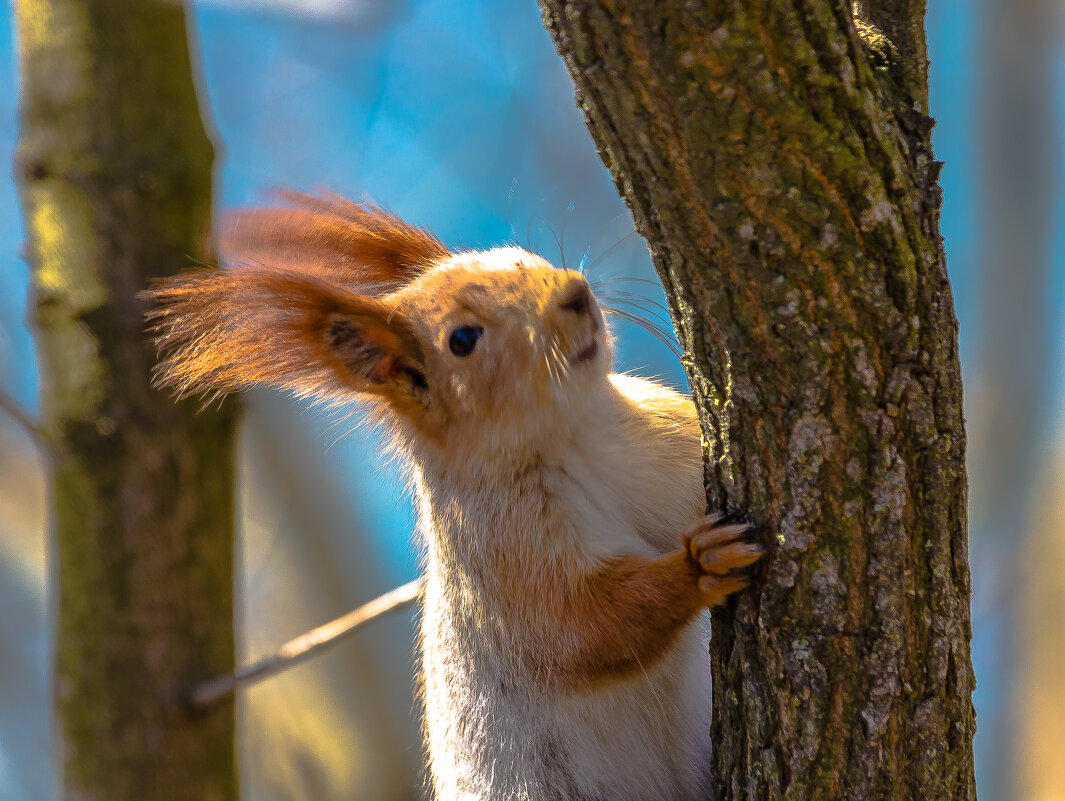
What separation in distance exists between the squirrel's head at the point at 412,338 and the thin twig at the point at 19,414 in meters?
0.38

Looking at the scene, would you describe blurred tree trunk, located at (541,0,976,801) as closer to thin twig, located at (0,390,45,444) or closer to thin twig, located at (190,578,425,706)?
thin twig, located at (190,578,425,706)

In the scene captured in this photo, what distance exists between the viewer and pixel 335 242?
2.36m

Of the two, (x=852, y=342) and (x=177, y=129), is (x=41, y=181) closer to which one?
(x=177, y=129)

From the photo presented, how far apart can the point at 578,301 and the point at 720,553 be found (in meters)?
0.77

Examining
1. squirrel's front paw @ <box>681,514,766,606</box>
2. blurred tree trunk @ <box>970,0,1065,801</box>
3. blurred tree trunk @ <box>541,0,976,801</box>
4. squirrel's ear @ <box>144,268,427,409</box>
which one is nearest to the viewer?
blurred tree trunk @ <box>541,0,976,801</box>

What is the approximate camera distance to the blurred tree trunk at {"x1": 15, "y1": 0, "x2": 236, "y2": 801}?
2336 mm

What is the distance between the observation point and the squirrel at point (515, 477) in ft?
6.24

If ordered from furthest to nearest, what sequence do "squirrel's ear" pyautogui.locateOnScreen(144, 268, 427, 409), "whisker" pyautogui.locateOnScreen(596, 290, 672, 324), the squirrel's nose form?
"whisker" pyautogui.locateOnScreen(596, 290, 672, 324), the squirrel's nose, "squirrel's ear" pyautogui.locateOnScreen(144, 268, 427, 409)

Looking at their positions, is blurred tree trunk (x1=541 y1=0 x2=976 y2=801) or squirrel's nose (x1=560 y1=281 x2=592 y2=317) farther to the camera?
squirrel's nose (x1=560 y1=281 x2=592 y2=317)

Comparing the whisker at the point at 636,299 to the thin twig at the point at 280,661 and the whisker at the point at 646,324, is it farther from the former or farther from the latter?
the thin twig at the point at 280,661

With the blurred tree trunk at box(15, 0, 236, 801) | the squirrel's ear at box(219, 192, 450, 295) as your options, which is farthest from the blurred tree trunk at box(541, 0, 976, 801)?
the blurred tree trunk at box(15, 0, 236, 801)

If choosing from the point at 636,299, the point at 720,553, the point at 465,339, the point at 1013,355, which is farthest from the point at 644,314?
the point at 1013,355

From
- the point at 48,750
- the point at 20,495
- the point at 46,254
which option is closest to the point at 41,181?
the point at 46,254

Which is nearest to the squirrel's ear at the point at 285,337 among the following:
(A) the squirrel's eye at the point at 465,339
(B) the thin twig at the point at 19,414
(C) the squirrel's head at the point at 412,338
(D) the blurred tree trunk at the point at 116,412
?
(C) the squirrel's head at the point at 412,338
